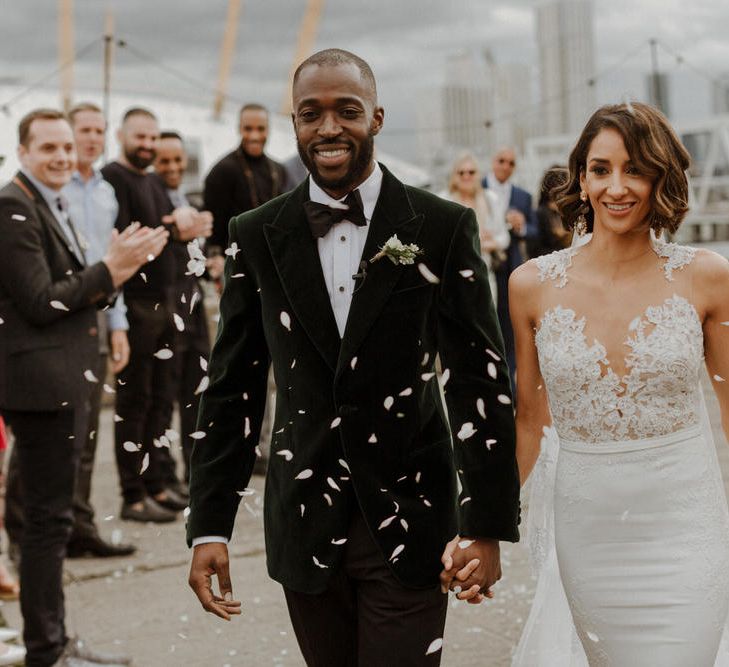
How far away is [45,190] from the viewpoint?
4.50m

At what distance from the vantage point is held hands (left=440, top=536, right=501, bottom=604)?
2.48 meters

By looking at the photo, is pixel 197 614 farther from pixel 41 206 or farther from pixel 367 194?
pixel 367 194

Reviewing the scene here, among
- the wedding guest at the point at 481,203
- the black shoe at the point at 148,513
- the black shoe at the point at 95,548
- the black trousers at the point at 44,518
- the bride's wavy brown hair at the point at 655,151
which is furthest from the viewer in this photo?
the wedding guest at the point at 481,203

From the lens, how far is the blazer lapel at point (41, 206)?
4418 mm

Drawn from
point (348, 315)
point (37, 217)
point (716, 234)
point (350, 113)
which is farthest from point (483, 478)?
point (716, 234)

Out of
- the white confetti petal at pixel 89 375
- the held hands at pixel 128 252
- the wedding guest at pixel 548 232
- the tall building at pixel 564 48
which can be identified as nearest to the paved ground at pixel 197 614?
the white confetti petal at pixel 89 375

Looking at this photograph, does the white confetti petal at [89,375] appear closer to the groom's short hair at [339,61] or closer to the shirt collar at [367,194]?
the shirt collar at [367,194]

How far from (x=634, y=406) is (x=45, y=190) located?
2635 millimetres

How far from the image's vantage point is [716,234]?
2378 cm

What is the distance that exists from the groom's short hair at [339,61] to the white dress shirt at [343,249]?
0.21m

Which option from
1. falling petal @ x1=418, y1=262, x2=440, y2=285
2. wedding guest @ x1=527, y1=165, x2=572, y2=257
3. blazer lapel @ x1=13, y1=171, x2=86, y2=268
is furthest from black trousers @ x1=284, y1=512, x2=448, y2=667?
wedding guest @ x1=527, y1=165, x2=572, y2=257

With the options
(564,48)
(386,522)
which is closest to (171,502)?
(386,522)

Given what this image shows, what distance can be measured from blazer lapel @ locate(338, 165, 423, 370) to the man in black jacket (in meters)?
4.43

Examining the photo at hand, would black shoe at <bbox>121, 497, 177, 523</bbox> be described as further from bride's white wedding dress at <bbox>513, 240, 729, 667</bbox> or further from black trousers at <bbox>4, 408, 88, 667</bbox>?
bride's white wedding dress at <bbox>513, 240, 729, 667</bbox>
